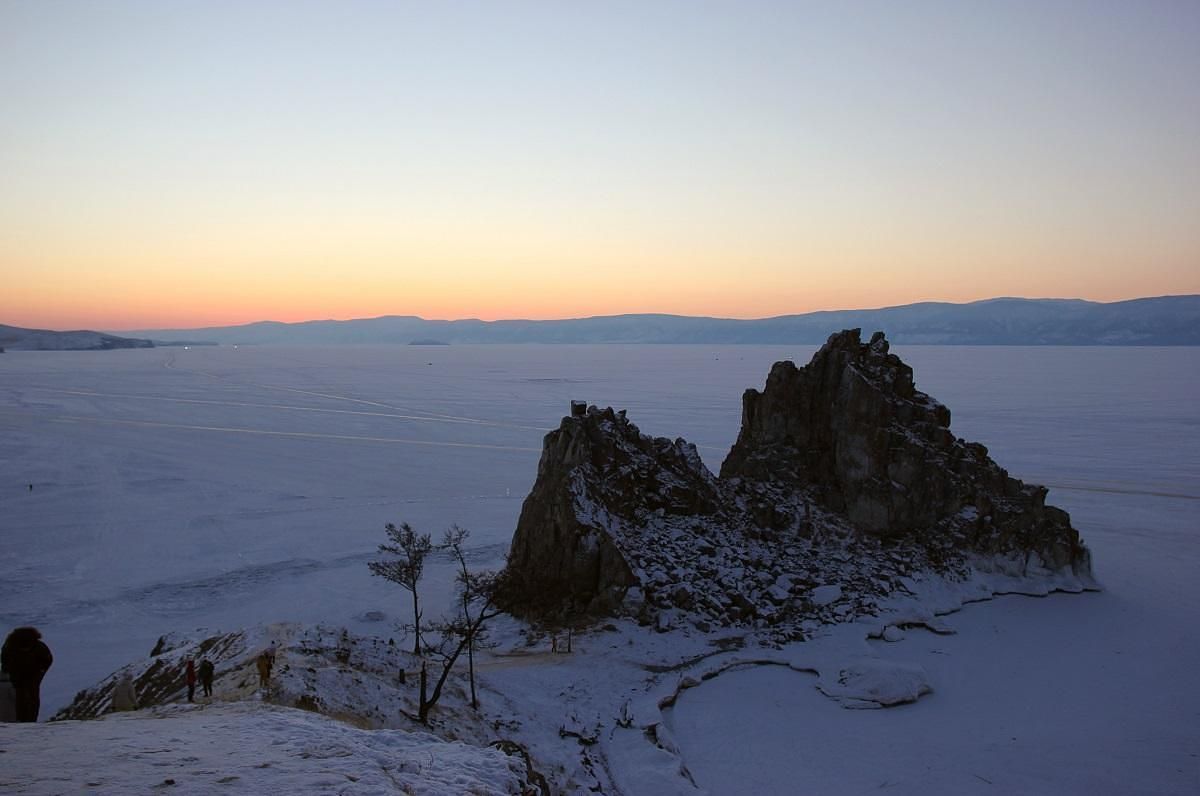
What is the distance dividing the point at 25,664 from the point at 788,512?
101 feet

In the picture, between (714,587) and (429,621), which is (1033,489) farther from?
(429,621)

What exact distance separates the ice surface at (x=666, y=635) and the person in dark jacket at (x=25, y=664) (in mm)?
11972

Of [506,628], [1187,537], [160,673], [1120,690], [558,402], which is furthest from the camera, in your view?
[558,402]

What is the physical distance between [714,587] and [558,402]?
3183 inches

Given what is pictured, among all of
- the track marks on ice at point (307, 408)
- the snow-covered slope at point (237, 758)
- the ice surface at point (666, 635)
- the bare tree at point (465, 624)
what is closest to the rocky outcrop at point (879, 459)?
the ice surface at point (666, 635)

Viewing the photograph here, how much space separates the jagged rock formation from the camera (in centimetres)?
3250


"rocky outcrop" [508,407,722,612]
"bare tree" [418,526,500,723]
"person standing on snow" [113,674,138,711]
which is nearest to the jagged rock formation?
"rocky outcrop" [508,407,722,612]

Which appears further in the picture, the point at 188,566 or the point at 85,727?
the point at 188,566

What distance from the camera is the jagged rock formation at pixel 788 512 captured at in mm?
32500

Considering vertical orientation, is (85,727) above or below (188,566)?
above

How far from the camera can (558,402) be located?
11256cm

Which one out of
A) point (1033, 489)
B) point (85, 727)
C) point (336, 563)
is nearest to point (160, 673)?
point (85, 727)

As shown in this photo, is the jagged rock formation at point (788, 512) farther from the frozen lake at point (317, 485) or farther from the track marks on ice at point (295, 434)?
the track marks on ice at point (295, 434)

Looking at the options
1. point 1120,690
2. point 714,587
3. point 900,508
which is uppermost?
point 900,508
